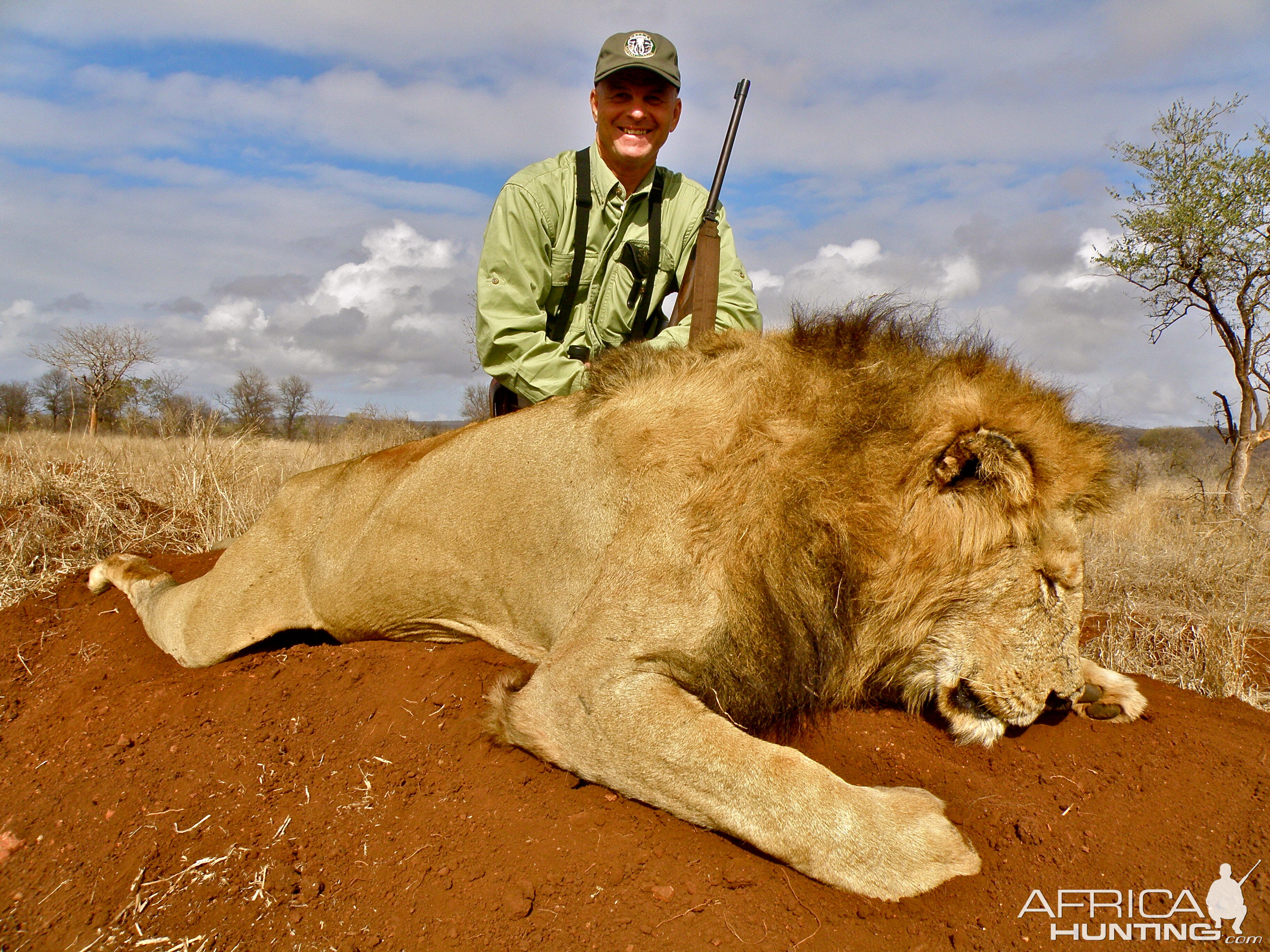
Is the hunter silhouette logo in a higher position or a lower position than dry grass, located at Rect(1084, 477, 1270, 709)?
higher

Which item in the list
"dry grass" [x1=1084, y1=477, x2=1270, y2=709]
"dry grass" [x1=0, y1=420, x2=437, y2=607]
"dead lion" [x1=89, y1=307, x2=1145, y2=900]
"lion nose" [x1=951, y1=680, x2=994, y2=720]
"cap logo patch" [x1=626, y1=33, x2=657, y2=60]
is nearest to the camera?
"dead lion" [x1=89, y1=307, x2=1145, y2=900]

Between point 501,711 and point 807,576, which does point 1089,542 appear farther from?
point 501,711

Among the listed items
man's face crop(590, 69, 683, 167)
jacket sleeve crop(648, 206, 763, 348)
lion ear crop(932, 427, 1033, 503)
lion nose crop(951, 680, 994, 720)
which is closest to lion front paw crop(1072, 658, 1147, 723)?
lion nose crop(951, 680, 994, 720)

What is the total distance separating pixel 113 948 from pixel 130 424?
40.6ft

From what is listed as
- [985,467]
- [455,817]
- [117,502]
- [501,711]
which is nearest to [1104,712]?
[985,467]

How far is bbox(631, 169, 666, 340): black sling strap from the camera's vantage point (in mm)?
4742

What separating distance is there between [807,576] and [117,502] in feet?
20.9

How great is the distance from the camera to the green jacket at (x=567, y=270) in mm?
4211

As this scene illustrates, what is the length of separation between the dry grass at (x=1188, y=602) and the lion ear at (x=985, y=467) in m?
0.75

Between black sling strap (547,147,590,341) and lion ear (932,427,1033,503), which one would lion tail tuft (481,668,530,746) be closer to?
lion ear (932,427,1033,503)

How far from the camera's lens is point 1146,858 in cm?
219

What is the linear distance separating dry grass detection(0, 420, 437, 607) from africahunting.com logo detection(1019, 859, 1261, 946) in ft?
18.9

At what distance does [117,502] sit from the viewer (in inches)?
254

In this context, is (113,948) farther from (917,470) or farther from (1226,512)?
(1226,512)
